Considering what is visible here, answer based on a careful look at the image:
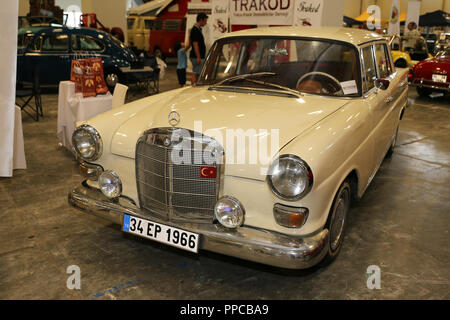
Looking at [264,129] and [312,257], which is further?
[264,129]

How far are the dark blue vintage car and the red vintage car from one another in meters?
6.72

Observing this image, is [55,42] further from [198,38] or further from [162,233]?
[162,233]

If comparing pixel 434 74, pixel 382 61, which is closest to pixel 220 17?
pixel 434 74

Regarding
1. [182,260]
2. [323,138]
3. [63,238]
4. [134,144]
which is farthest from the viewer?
[63,238]

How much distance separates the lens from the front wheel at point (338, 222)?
2.88 m

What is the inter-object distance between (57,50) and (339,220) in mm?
8690

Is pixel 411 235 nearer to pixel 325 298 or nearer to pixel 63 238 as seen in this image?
pixel 325 298

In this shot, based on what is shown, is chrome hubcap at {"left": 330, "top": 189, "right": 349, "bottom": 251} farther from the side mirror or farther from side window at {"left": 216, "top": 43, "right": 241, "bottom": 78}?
side window at {"left": 216, "top": 43, "right": 241, "bottom": 78}

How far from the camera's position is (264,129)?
9.12 feet

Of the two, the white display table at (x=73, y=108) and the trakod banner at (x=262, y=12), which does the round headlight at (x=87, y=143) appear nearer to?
the white display table at (x=73, y=108)

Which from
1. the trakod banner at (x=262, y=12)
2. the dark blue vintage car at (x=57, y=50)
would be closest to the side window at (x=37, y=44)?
the dark blue vintage car at (x=57, y=50)

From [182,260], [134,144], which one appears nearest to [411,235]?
[182,260]

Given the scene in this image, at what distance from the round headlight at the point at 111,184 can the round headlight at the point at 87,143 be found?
16 cm
